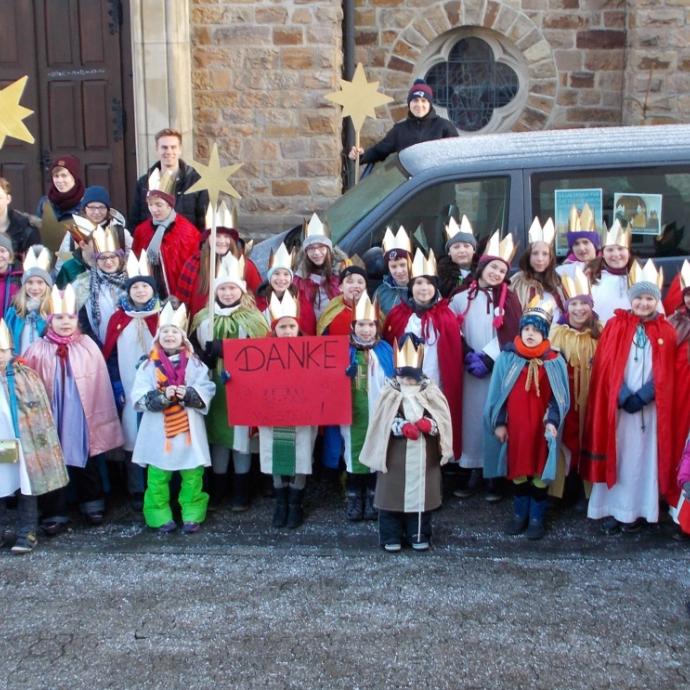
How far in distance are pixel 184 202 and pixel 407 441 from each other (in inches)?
114

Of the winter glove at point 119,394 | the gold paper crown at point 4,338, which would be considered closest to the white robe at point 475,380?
the winter glove at point 119,394

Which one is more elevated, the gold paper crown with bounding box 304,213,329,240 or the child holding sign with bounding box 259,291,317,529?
the gold paper crown with bounding box 304,213,329,240

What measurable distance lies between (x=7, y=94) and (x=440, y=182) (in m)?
2.61

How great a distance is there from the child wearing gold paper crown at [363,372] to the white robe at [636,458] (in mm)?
1246

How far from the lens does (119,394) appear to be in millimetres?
6773

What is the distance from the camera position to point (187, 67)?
1120cm

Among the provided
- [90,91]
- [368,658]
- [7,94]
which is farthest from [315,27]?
[368,658]

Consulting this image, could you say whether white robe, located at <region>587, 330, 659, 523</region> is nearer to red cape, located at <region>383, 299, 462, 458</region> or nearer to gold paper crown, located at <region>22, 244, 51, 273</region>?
red cape, located at <region>383, 299, 462, 458</region>

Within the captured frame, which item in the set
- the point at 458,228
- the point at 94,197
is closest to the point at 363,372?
the point at 458,228

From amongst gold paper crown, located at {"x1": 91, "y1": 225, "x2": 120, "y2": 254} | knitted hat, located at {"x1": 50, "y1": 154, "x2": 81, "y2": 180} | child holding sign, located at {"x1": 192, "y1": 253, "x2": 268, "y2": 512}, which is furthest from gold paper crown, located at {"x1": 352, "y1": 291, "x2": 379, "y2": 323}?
knitted hat, located at {"x1": 50, "y1": 154, "x2": 81, "y2": 180}

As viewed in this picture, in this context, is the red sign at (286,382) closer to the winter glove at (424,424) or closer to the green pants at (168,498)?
the green pants at (168,498)

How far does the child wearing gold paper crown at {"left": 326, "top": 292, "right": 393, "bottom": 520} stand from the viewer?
20.9 ft

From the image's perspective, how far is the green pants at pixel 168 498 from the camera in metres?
6.47

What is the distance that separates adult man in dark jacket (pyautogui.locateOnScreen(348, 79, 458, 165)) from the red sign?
10.1 feet
